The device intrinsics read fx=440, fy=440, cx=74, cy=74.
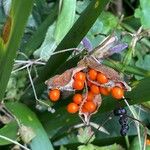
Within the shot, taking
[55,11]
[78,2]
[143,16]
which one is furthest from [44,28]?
[143,16]

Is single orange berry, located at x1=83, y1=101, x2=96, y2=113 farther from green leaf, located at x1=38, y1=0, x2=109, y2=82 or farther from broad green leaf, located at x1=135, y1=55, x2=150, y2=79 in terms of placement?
broad green leaf, located at x1=135, y1=55, x2=150, y2=79

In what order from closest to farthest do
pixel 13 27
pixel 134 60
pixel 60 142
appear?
pixel 13 27
pixel 60 142
pixel 134 60

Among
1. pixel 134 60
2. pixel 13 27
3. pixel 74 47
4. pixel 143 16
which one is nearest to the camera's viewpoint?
pixel 13 27

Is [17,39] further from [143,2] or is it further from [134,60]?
[134,60]

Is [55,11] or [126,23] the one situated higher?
[55,11]

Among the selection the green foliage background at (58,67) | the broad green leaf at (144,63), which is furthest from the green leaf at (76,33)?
the broad green leaf at (144,63)

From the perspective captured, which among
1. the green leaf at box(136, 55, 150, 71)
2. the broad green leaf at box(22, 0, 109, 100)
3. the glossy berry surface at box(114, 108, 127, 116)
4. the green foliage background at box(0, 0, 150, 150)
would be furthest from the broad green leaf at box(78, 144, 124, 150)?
the green leaf at box(136, 55, 150, 71)

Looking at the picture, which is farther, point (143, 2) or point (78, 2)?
point (78, 2)

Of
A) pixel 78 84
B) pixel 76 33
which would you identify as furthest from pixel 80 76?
pixel 76 33
